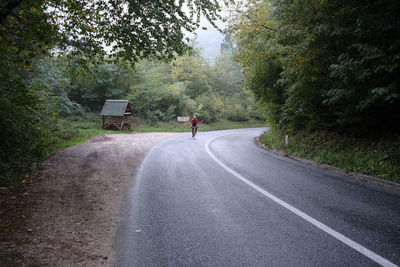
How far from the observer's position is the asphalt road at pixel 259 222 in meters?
3.35

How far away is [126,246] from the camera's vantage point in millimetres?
3740

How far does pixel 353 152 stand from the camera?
9273mm

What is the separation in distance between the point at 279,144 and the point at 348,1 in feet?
25.4

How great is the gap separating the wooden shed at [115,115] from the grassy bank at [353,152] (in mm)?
17988

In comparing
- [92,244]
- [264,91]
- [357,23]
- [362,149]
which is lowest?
[92,244]

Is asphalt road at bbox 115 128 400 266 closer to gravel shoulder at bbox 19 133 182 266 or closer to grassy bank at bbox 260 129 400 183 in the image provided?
gravel shoulder at bbox 19 133 182 266

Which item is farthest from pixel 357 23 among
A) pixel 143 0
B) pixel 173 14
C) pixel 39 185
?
pixel 39 185

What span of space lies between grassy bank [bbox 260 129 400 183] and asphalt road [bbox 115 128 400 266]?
1089 mm

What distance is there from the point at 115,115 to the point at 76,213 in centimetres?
2233

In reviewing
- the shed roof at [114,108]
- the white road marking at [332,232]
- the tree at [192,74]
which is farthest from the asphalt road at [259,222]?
the tree at [192,74]

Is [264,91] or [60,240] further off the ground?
[264,91]

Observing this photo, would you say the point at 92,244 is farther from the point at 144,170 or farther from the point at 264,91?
the point at 264,91

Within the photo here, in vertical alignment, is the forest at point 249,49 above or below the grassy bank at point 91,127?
above

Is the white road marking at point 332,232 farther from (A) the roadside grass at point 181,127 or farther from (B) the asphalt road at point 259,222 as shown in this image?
(A) the roadside grass at point 181,127
